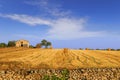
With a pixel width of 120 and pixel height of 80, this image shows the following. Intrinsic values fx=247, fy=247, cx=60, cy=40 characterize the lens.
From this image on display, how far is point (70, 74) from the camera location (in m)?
14.6

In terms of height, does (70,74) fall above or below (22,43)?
below

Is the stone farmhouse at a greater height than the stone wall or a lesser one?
greater

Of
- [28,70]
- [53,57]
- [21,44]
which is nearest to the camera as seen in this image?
[28,70]

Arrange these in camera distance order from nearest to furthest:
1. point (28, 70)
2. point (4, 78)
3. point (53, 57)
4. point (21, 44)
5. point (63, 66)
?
point (4, 78), point (28, 70), point (63, 66), point (53, 57), point (21, 44)

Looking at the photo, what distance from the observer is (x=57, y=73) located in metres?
14.7

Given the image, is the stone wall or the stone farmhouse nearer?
the stone wall

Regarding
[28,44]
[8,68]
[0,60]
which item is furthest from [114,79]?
[28,44]

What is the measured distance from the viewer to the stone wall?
14.3 m

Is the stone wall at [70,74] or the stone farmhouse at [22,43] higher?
the stone farmhouse at [22,43]

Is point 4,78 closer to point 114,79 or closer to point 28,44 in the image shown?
point 114,79

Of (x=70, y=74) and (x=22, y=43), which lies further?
(x=22, y=43)

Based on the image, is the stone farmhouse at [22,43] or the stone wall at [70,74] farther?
the stone farmhouse at [22,43]

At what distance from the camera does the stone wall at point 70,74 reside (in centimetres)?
1434

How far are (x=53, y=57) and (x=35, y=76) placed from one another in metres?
5.07
